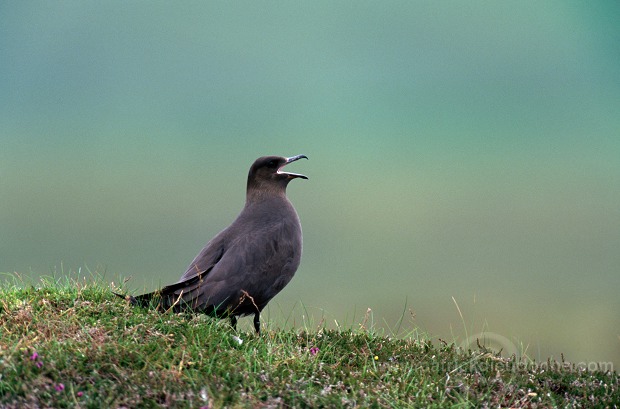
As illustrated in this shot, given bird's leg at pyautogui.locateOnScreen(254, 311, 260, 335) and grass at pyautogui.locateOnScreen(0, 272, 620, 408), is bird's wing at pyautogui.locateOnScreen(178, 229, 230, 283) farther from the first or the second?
bird's leg at pyautogui.locateOnScreen(254, 311, 260, 335)

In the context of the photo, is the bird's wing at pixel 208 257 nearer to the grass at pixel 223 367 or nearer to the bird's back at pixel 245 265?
the bird's back at pixel 245 265

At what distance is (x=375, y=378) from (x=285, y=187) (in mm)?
2863

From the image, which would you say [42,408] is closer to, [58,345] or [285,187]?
[58,345]

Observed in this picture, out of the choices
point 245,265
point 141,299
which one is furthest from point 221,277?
point 141,299

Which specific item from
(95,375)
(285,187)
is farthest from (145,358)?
(285,187)

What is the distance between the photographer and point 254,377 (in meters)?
5.99

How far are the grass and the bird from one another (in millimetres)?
223

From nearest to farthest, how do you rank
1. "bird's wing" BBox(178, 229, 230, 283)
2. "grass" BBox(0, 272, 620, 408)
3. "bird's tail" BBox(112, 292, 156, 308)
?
"grass" BBox(0, 272, 620, 408) → "bird's tail" BBox(112, 292, 156, 308) → "bird's wing" BBox(178, 229, 230, 283)

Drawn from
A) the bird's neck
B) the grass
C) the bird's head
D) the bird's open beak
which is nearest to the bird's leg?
the grass

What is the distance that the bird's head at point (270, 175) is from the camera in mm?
8617

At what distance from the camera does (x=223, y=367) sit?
6.06 metres

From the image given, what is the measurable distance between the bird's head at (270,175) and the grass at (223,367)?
176cm

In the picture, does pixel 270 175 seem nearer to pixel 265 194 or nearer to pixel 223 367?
pixel 265 194

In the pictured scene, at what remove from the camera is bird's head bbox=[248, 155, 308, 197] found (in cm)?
862
